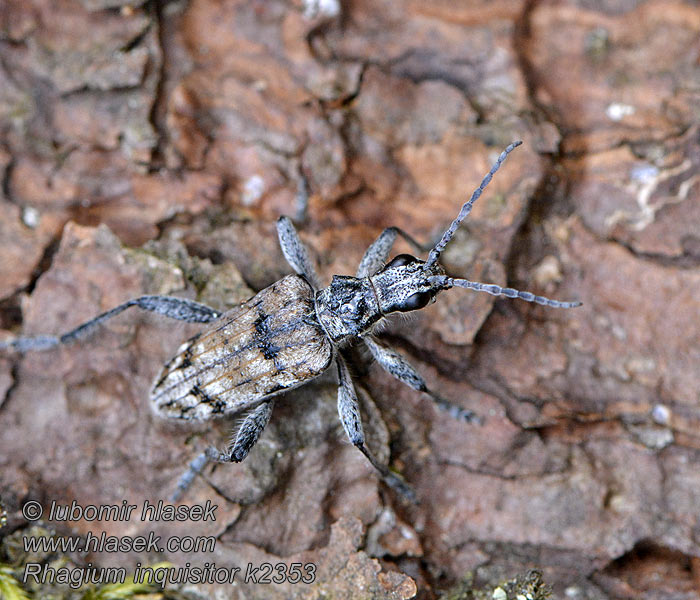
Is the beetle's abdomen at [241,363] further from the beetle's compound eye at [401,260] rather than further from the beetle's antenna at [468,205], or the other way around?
the beetle's antenna at [468,205]

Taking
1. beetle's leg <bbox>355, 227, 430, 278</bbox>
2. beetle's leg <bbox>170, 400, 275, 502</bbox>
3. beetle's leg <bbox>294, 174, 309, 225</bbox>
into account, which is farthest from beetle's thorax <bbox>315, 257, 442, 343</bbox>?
beetle's leg <bbox>170, 400, 275, 502</bbox>

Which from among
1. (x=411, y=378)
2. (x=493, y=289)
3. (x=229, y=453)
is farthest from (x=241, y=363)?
(x=493, y=289)

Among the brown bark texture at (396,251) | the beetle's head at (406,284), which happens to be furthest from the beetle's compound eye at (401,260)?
the brown bark texture at (396,251)

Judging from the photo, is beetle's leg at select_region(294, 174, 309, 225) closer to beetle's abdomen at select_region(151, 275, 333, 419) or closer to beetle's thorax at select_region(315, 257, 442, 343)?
beetle's thorax at select_region(315, 257, 442, 343)

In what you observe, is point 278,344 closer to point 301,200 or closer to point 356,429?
point 356,429

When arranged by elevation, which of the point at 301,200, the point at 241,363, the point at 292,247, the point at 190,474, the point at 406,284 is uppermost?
the point at 301,200

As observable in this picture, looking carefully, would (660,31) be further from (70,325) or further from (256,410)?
(70,325)
